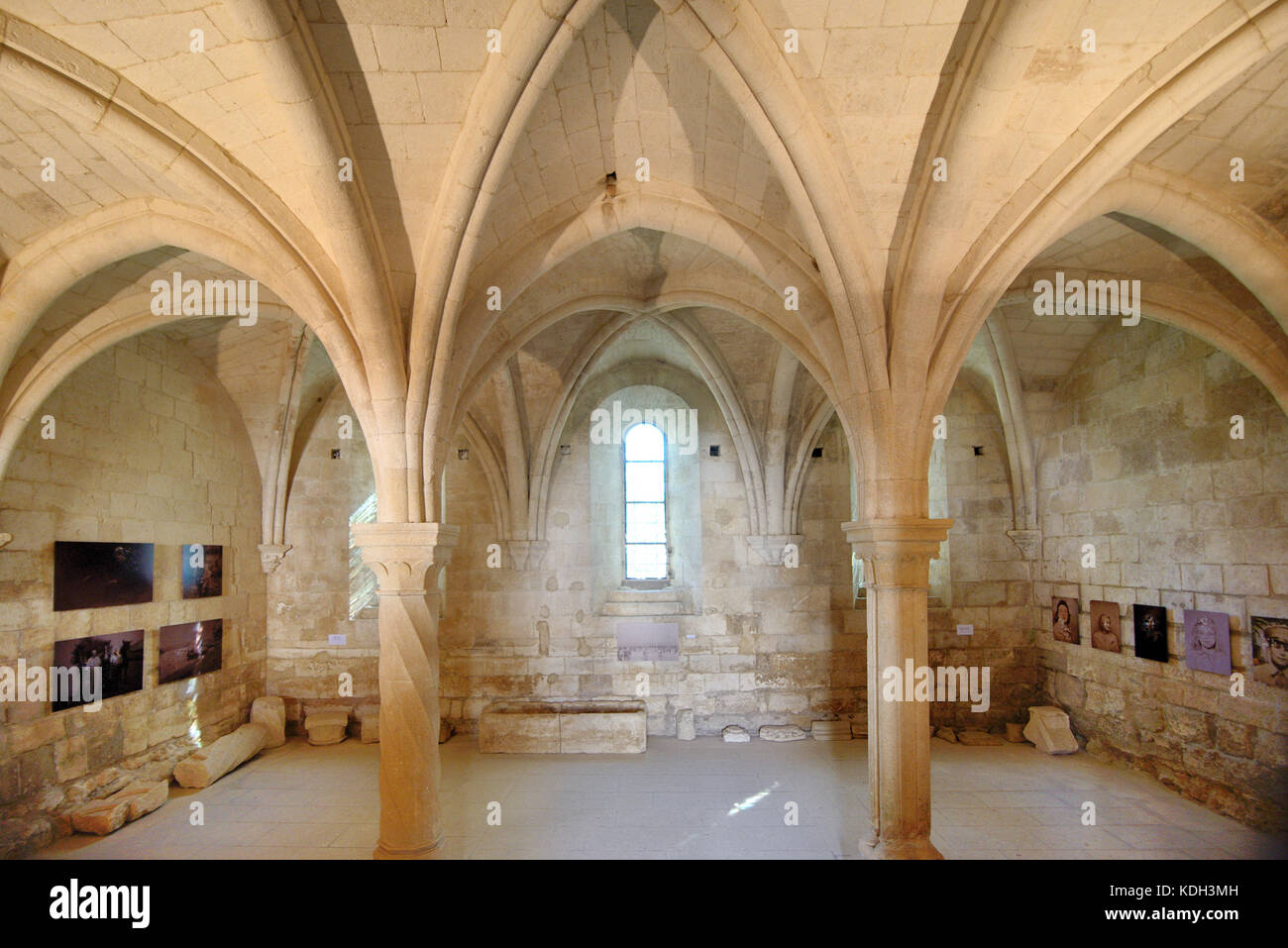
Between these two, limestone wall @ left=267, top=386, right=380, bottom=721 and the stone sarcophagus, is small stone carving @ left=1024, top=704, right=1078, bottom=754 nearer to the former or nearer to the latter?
the stone sarcophagus

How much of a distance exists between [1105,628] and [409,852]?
7.45 m

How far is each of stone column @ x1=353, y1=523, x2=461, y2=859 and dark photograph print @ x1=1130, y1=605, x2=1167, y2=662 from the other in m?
6.93

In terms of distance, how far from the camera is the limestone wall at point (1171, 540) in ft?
19.6

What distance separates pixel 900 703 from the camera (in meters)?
4.61

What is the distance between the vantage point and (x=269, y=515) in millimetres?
9109

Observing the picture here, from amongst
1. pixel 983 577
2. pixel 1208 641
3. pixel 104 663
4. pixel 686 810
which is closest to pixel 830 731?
pixel 983 577

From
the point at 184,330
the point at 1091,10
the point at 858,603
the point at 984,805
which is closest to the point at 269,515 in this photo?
the point at 184,330

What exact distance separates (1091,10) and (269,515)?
952 cm

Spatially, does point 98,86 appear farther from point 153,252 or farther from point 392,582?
point 392,582

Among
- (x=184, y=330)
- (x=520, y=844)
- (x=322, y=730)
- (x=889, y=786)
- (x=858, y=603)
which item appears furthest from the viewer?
(x=858, y=603)

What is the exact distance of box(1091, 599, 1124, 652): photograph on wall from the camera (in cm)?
Answer: 760

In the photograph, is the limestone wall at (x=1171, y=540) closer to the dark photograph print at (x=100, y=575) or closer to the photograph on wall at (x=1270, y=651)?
the photograph on wall at (x=1270, y=651)

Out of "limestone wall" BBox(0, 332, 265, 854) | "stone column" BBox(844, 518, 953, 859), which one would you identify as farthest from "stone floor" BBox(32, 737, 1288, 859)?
"stone column" BBox(844, 518, 953, 859)

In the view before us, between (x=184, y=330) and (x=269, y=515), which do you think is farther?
(x=269, y=515)
